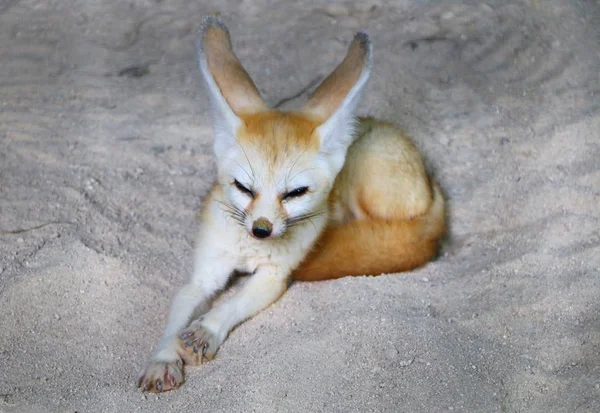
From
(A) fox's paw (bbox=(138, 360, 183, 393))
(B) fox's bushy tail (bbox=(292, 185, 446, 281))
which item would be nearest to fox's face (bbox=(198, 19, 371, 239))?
(B) fox's bushy tail (bbox=(292, 185, 446, 281))

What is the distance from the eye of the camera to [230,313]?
2.70m

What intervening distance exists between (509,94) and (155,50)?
2080mm

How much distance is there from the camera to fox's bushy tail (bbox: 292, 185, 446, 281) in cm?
292

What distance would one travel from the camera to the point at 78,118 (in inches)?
153

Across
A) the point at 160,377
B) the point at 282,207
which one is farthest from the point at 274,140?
the point at 160,377

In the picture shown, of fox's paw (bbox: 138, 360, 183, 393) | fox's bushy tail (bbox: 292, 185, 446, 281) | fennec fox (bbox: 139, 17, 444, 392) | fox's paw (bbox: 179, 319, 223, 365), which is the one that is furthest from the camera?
Result: fox's bushy tail (bbox: 292, 185, 446, 281)

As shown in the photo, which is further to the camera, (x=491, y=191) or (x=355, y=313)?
(x=491, y=191)

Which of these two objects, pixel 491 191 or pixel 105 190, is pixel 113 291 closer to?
pixel 105 190

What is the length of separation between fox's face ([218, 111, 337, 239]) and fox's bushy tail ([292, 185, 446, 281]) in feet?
0.73

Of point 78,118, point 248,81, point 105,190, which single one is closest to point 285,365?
point 248,81

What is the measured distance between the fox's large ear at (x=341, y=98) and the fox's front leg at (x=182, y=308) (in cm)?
64

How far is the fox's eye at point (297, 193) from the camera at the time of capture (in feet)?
8.64

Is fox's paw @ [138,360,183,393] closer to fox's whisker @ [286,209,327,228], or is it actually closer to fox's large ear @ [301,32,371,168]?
fox's whisker @ [286,209,327,228]

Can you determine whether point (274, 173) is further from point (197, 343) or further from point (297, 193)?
point (197, 343)
